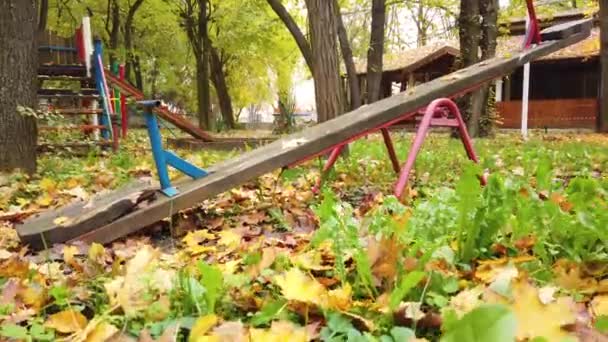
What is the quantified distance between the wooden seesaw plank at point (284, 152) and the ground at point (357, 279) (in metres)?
0.10

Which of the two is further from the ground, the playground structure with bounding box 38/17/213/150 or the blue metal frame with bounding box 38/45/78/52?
the blue metal frame with bounding box 38/45/78/52

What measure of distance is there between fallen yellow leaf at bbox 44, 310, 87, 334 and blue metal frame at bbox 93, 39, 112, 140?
7794mm

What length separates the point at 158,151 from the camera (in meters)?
2.54

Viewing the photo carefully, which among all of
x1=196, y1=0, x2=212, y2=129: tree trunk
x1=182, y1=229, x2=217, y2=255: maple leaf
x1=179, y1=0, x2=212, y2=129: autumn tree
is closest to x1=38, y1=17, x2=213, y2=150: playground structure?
x1=182, y1=229, x2=217, y2=255: maple leaf

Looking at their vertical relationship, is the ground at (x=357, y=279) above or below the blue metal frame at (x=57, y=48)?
below

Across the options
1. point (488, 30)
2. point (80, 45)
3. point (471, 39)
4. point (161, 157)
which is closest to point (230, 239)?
point (161, 157)

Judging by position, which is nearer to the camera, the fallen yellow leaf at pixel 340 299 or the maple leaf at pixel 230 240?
the fallen yellow leaf at pixel 340 299

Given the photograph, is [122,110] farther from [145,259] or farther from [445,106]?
[145,259]

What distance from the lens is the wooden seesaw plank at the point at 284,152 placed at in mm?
2445

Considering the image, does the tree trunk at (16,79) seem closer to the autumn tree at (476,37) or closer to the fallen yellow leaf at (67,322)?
the fallen yellow leaf at (67,322)

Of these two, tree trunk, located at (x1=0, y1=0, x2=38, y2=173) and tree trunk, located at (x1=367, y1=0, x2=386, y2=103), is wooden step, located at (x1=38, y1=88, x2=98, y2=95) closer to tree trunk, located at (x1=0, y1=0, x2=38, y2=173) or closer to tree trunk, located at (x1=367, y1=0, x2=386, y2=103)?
tree trunk, located at (x1=0, y1=0, x2=38, y2=173)

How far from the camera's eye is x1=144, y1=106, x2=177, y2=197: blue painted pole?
2494mm

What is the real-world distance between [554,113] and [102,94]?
57.9 feet

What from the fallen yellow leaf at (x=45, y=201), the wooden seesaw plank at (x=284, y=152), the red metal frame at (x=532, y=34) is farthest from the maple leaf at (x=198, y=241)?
the red metal frame at (x=532, y=34)
